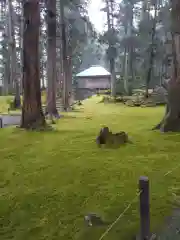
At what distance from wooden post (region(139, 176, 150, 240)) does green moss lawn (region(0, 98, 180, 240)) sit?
8.8 inches

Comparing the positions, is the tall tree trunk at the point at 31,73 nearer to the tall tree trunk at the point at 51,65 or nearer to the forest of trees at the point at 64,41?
the forest of trees at the point at 64,41

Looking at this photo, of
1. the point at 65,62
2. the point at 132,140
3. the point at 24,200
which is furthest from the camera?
the point at 65,62

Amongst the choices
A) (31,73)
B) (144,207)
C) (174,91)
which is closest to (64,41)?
(31,73)

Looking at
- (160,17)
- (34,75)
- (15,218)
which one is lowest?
(15,218)

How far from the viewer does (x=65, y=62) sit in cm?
1396

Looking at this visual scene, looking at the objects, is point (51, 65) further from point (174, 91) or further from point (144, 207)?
point (144, 207)

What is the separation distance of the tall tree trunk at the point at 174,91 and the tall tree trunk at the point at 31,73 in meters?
3.25

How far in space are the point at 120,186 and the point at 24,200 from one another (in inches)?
41.9

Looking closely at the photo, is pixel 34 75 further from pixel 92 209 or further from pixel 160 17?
pixel 160 17

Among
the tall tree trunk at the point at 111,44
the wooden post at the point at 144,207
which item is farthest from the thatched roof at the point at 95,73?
the wooden post at the point at 144,207

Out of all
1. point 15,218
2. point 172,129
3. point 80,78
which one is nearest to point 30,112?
point 172,129

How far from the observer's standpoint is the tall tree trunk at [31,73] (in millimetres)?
7888

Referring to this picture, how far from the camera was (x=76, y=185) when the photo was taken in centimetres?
343

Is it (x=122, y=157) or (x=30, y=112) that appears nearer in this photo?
(x=122, y=157)
